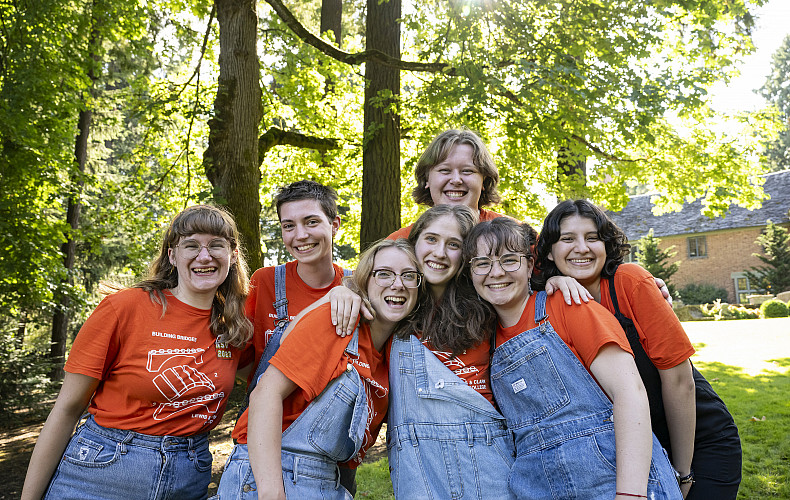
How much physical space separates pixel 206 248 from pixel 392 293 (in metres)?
1.08

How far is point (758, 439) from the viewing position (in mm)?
6910

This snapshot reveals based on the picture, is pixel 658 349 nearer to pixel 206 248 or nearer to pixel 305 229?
pixel 305 229

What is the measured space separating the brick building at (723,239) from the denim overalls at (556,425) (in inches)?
1216

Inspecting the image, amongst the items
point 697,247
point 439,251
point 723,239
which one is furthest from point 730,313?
point 439,251

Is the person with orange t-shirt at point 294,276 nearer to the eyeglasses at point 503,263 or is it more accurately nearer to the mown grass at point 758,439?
the eyeglasses at point 503,263

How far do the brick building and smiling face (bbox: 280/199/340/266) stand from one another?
1205 inches

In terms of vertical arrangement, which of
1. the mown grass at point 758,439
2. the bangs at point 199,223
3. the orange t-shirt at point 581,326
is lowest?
the mown grass at point 758,439

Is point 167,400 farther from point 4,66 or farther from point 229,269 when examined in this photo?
point 4,66

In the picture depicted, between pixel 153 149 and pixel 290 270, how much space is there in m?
8.88

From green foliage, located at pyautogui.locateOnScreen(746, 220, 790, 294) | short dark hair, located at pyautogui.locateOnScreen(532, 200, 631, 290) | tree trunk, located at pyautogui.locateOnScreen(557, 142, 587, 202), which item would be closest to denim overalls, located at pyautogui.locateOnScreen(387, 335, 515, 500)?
short dark hair, located at pyautogui.locateOnScreen(532, 200, 631, 290)

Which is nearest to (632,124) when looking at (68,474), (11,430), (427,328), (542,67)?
(542,67)

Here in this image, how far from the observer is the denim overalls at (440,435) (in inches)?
99.0

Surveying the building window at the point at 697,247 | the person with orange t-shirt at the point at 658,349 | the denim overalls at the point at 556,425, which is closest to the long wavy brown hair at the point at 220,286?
the denim overalls at the point at 556,425

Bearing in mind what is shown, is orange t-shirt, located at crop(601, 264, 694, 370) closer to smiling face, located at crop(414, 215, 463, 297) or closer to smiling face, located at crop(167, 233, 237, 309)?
smiling face, located at crop(414, 215, 463, 297)
